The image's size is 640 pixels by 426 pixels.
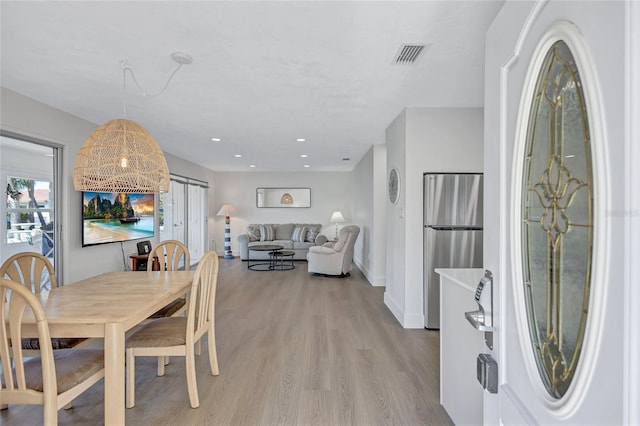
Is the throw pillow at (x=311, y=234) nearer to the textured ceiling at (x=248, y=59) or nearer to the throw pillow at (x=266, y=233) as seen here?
the throw pillow at (x=266, y=233)

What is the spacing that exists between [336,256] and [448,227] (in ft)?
9.21

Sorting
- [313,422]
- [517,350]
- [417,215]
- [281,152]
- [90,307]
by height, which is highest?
[281,152]

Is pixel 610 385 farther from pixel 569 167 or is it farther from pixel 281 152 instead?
pixel 281 152

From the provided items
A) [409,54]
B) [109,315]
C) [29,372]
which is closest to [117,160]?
[109,315]

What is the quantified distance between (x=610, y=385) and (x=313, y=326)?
3.13 metres

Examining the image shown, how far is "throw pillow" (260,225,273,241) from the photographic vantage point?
797cm

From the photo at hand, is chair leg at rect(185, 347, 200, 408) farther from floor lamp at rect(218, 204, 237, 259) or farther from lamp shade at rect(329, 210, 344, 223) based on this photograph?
floor lamp at rect(218, 204, 237, 259)

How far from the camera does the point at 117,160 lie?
2.11 metres

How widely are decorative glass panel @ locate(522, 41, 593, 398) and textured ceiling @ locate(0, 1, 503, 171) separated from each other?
1.27m

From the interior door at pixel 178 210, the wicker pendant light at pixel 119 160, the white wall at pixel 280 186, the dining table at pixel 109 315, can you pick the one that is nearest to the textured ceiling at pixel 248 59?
the wicker pendant light at pixel 119 160

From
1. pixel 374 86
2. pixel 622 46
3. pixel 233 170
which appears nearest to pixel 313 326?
pixel 374 86

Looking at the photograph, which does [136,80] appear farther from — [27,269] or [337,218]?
[337,218]

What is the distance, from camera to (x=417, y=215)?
3469 mm

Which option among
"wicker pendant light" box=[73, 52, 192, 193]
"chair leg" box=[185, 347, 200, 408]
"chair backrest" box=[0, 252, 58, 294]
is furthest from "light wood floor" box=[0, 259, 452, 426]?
"wicker pendant light" box=[73, 52, 192, 193]
